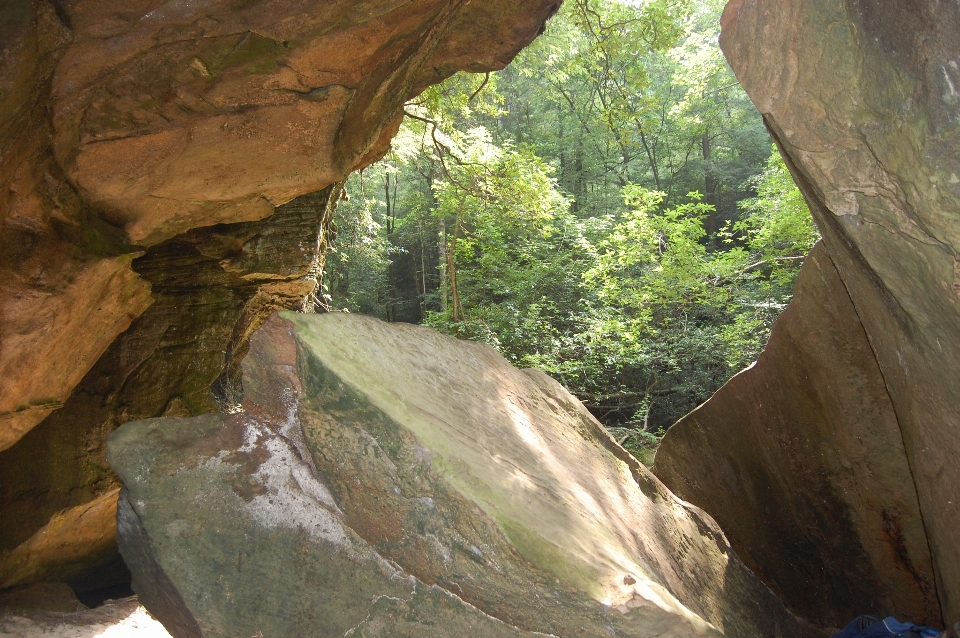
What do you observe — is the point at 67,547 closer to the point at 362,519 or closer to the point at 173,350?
the point at 173,350

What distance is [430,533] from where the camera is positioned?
7.84 feet

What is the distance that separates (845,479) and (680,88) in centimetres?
1789

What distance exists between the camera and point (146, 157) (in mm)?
3867

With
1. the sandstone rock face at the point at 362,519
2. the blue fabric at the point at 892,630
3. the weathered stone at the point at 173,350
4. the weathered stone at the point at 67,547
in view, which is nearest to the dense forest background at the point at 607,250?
the weathered stone at the point at 173,350

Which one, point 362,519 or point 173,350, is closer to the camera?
point 362,519

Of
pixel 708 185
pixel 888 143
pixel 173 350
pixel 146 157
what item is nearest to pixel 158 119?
pixel 146 157

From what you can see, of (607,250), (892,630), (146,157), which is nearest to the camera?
(892,630)

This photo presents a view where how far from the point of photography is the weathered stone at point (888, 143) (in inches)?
80.2

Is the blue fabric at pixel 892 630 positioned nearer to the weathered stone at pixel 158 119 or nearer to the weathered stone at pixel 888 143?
the weathered stone at pixel 888 143

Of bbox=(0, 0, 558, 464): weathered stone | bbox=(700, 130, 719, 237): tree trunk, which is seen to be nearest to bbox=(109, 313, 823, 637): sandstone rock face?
bbox=(0, 0, 558, 464): weathered stone

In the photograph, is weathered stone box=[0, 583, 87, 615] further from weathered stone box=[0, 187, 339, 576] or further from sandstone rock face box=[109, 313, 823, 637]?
sandstone rock face box=[109, 313, 823, 637]

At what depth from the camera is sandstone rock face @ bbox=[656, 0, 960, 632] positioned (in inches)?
80.3

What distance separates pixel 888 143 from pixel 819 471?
2687 millimetres

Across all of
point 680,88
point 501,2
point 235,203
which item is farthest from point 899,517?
point 680,88
